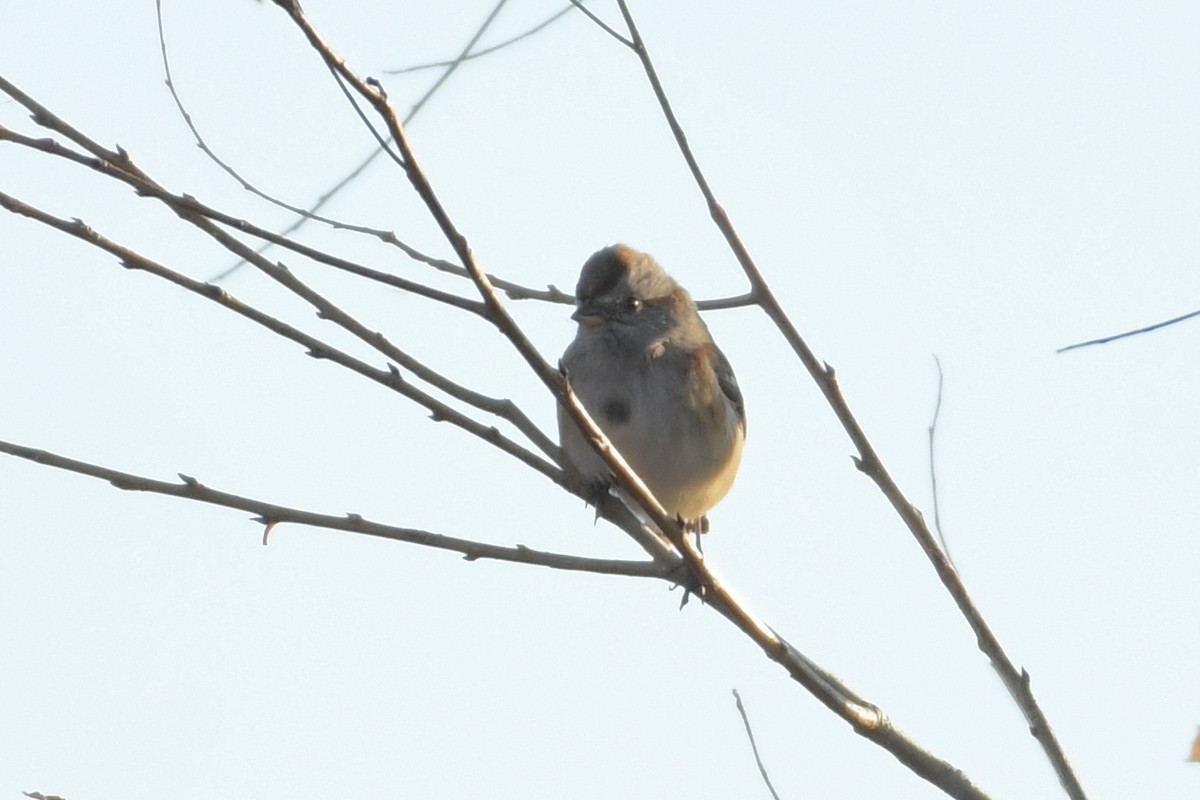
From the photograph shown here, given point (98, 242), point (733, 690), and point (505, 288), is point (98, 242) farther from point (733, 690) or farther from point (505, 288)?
point (733, 690)

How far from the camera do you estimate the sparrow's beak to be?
713 centimetres

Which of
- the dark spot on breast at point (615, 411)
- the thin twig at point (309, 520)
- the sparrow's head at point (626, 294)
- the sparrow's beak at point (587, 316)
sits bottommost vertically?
the thin twig at point (309, 520)

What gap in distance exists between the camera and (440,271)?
4.59m

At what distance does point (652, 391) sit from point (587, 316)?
20.5 inches

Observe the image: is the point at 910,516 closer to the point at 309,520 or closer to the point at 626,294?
the point at 309,520

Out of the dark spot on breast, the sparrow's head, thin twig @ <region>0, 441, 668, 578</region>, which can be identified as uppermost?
the sparrow's head

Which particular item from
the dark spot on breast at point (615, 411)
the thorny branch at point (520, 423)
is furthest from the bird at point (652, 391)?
the thorny branch at point (520, 423)

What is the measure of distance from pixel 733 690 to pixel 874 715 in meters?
1.44

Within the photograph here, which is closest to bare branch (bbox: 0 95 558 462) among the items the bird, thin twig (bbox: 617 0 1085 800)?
thin twig (bbox: 617 0 1085 800)

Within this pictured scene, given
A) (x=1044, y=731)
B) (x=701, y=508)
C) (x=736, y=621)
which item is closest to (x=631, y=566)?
(x=736, y=621)

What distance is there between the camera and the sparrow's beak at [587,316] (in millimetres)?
7133

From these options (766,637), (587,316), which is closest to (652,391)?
(587,316)

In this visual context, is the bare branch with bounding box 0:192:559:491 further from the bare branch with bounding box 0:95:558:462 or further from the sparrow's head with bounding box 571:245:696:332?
the sparrow's head with bounding box 571:245:696:332

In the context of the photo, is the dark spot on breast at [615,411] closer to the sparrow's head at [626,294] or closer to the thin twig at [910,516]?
the sparrow's head at [626,294]
